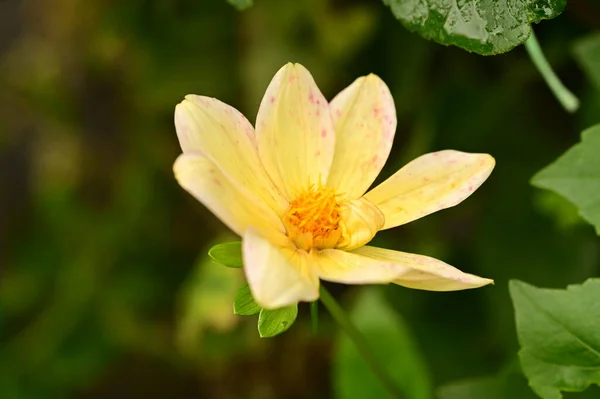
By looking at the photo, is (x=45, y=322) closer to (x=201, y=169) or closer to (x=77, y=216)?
(x=77, y=216)

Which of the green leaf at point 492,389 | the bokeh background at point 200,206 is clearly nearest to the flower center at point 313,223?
the green leaf at point 492,389

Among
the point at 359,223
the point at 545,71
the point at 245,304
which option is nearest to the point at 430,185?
the point at 359,223

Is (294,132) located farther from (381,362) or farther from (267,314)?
(381,362)

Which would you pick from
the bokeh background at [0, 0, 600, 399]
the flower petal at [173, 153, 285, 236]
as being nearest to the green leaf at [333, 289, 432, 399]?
the bokeh background at [0, 0, 600, 399]

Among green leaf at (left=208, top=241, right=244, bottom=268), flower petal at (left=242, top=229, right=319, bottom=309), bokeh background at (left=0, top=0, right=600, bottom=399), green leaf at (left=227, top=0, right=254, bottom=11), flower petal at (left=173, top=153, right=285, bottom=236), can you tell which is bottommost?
bokeh background at (left=0, top=0, right=600, bottom=399)

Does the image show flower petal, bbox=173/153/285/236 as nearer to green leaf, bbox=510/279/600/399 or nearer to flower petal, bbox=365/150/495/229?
flower petal, bbox=365/150/495/229

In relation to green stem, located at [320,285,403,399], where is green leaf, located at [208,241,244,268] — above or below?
above
